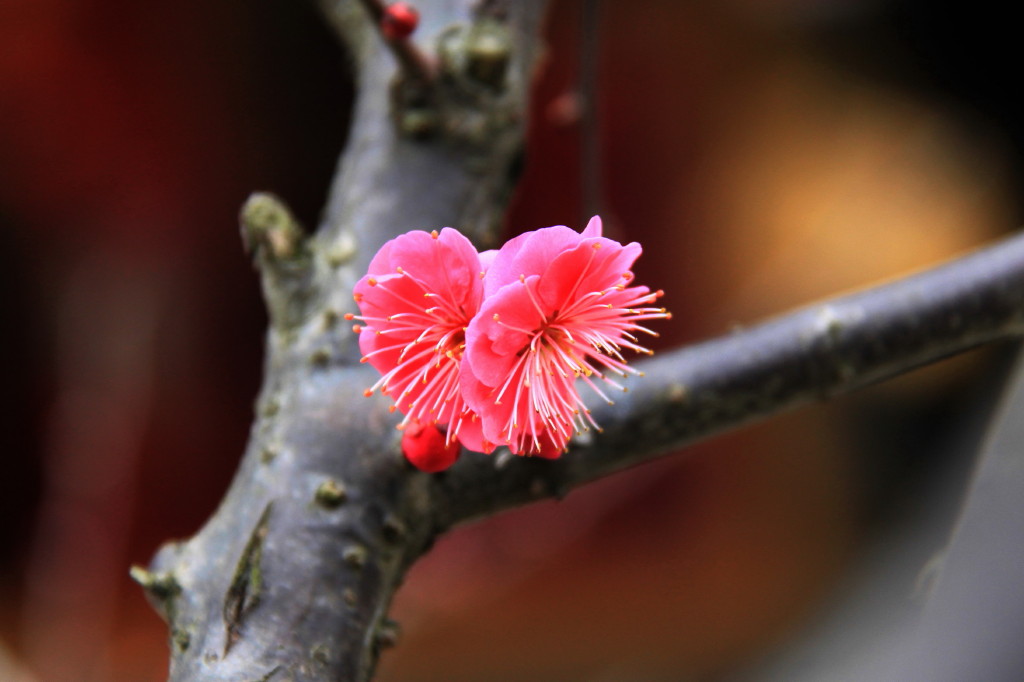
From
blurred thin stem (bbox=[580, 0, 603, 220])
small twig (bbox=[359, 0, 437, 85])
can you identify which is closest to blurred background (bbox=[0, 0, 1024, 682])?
blurred thin stem (bbox=[580, 0, 603, 220])

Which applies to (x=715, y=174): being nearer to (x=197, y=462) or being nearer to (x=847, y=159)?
(x=847, y=159)

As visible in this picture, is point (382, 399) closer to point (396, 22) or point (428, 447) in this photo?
point (428, 447)

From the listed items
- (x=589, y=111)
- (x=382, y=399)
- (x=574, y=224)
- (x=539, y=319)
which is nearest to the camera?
(x=539, y=319)

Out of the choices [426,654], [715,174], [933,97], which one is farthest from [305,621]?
[933,97]

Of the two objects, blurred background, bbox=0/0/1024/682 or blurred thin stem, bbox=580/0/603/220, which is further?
blurred background, bbox=0/0/1024/682

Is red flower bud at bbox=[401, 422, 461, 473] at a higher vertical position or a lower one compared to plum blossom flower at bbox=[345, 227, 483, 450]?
lower

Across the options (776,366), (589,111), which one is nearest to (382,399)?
(776,366)

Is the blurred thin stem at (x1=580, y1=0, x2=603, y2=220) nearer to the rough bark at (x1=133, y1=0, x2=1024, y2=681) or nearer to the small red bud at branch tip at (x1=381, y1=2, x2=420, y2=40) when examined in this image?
the rough bark at (x1=133, y1=0, x2=1024, y2=681)
